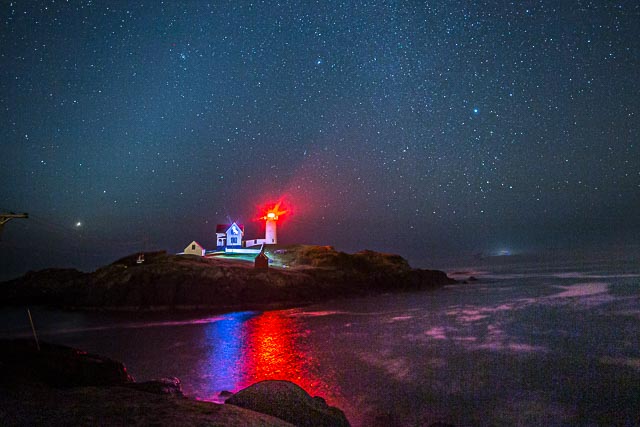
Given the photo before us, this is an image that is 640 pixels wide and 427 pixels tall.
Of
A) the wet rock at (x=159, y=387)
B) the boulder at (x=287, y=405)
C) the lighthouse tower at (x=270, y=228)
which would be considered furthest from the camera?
the lighthouse tower at (x=270, y=228)

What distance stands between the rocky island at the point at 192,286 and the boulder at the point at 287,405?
29119 millimetres

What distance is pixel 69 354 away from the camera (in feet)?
30.5

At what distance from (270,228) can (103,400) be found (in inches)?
2421

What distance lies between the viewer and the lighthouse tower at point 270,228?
218 feet

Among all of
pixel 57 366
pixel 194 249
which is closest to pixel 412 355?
pixel 57 366

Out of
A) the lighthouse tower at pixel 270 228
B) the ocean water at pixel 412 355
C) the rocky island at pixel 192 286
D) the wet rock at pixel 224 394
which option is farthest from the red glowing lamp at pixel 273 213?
the wet rock at pixel 224 394

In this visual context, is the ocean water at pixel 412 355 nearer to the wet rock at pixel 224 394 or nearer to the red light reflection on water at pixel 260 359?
the red light reflection on water at pixel 260 359

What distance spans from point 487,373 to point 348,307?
21518mm

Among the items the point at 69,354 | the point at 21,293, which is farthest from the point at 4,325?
the point at 69,354

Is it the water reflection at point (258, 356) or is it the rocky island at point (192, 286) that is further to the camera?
the rocky island at point (192, 286)

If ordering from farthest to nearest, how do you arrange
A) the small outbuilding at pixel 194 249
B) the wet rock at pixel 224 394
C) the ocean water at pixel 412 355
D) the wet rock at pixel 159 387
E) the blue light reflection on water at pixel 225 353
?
the small outbuilding at pixel 194 249 < the blue light reflection on water at pixel 225 353 < the wet rock at pixel 224 394 < the ocean water at pixel 412 355 < the wet rock at pixel 159 387

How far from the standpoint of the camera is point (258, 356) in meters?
17.1

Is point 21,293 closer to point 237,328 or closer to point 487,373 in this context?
point 237,328

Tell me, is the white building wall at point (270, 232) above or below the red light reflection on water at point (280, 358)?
above
